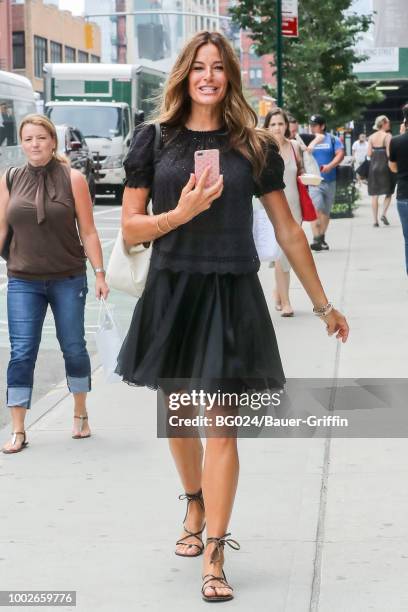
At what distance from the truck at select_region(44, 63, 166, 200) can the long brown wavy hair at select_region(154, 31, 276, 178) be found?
1098 inches

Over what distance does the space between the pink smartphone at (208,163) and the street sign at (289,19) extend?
1553 cm

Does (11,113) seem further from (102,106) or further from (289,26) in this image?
(289,26)

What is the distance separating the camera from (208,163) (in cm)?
427

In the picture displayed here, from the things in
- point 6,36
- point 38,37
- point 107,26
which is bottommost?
point 6,36

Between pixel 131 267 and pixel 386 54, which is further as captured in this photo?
pixel 386 54

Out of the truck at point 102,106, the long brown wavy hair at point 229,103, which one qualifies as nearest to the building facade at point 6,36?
the truck at point 102,106

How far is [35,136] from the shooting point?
668 cm

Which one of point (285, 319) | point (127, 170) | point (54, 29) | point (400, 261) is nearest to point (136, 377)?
point (127, 170)

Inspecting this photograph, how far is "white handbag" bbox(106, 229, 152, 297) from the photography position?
4.65 metres

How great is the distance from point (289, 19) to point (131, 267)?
1554cm

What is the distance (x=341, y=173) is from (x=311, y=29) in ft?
12.7

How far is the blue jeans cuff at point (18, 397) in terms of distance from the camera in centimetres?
681

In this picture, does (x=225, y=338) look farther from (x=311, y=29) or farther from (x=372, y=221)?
(x=311, y=29)

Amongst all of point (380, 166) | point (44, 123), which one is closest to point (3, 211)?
point (44, 123)
